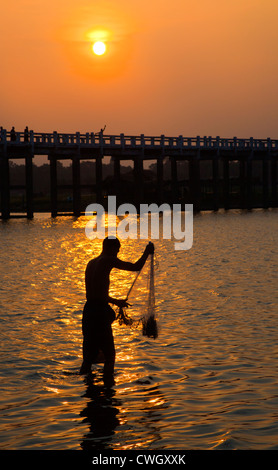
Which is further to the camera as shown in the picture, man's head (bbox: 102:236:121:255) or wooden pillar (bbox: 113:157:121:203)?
wooden pillar (bbox: 113:157:121:203)

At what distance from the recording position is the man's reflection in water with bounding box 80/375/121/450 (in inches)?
266

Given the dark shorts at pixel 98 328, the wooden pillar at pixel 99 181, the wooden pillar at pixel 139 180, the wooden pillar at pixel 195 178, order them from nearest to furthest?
the dark shorts at pixel 98 328
the wooden pillar at pixel 99 181
the wooden pillar at pixel 139 180
the wooden pillar at pixel 195 178

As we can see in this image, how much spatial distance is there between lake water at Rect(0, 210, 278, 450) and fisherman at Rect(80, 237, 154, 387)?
1.33 ft

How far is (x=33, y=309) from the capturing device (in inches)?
559

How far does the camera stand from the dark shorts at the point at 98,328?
8.30 meters

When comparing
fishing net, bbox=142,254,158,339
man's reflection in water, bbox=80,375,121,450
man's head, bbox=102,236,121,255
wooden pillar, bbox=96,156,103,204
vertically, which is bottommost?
man's reflection in water, bbox=80,375,121,450

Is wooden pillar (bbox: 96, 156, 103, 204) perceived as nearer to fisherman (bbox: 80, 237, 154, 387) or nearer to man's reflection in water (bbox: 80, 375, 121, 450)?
man's reflection in water (bbox: 80, 375, 121, 450)

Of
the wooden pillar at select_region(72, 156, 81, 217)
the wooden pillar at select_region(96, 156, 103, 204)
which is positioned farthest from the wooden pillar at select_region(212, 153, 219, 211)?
the wooden pillar at select_region(72, 156, 81, 217)

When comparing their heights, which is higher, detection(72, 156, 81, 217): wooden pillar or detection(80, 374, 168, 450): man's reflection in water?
detection(72, 156, 81, 217): wooden pillar

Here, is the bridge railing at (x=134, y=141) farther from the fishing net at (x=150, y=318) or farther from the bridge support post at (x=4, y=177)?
the fishing net at (x=150, y=318)

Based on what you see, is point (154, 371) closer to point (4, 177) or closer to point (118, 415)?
point (118, 415)

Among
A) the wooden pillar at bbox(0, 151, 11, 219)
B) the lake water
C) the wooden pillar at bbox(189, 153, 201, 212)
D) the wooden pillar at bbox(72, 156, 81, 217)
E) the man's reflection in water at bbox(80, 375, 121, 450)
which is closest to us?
the man's reflection in water at bbox(80, 375, 121, 450)

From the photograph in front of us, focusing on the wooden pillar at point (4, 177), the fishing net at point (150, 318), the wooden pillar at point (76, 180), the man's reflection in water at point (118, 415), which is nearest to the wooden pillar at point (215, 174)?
the wooden pillar at point (76, 180)

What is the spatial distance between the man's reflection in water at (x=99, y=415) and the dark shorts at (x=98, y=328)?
0.41 m
